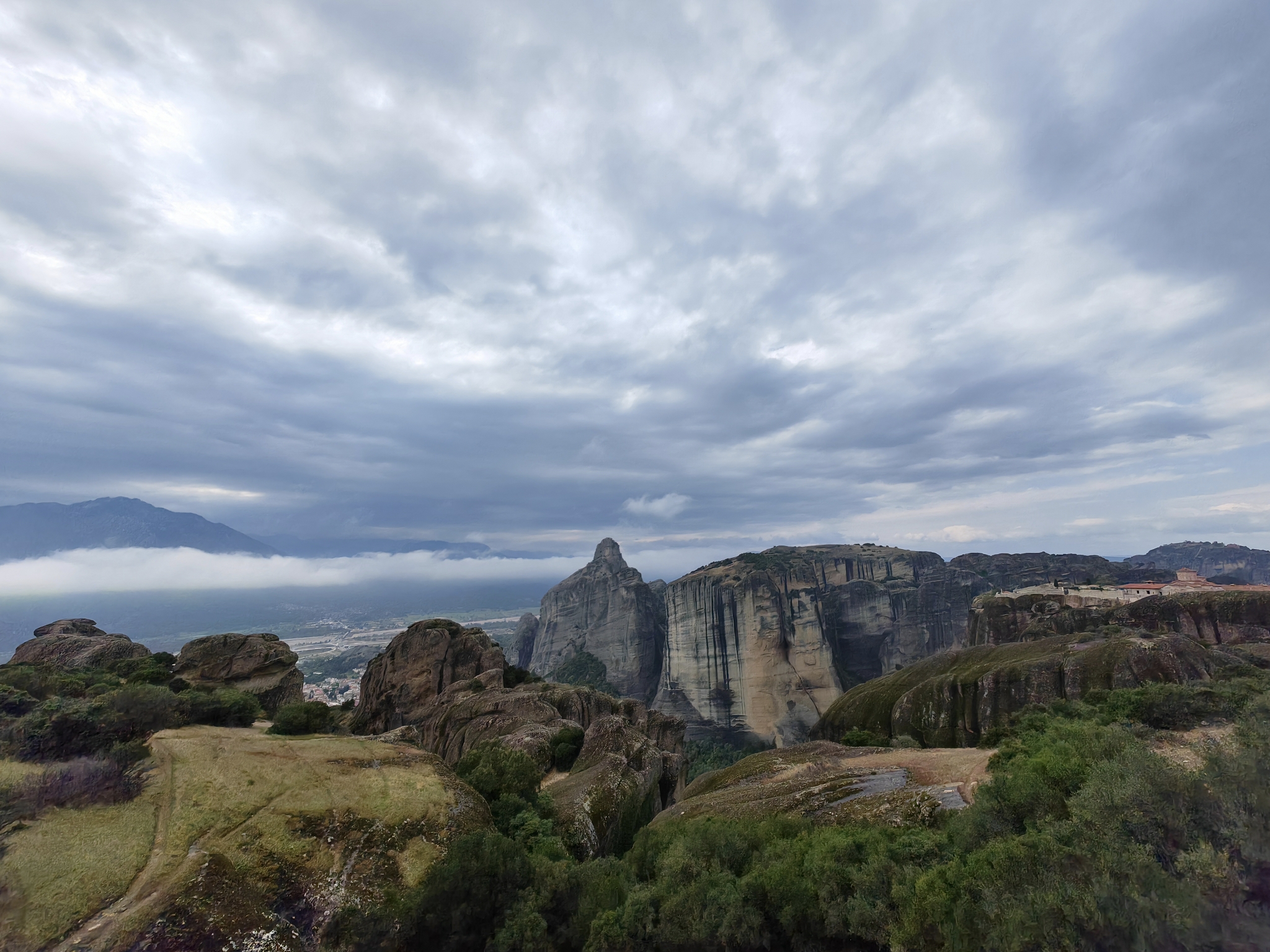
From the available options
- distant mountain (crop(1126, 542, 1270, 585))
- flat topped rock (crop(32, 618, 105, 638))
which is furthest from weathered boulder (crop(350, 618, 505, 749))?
distant mountain (crop(1126, 542, 1270, 585))

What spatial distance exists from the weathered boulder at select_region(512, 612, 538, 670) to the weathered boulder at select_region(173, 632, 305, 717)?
114567 mm

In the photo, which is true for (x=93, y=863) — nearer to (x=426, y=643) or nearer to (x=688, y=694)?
(x=426, y=643)

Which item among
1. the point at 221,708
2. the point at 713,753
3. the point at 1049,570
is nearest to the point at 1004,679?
the point at 221,708

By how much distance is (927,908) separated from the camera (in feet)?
35.1

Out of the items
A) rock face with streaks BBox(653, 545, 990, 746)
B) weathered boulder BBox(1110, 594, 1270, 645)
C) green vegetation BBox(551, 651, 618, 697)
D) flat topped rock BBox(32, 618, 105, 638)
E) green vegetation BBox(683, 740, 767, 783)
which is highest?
flat topped rock BBox(32, 618, 105, 638)

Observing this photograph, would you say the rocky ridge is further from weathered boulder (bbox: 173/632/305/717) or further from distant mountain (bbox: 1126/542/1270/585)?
distant mountain (bbox: 1126/542/1270/585)

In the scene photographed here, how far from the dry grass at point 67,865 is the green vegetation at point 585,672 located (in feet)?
368

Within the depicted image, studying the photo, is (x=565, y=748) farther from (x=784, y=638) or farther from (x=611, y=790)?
(x=784, y=638)

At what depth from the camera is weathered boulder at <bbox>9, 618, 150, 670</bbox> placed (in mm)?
43438

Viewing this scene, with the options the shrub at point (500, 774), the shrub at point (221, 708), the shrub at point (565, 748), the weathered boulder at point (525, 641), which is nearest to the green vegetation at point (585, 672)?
the weathered boulder at point (525, 641)

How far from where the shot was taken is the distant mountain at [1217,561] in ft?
486

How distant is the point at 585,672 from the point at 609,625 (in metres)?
13.6

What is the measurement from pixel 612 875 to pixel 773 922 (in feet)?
18.9

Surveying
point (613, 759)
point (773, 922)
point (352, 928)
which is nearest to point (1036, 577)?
point (613, 759)
